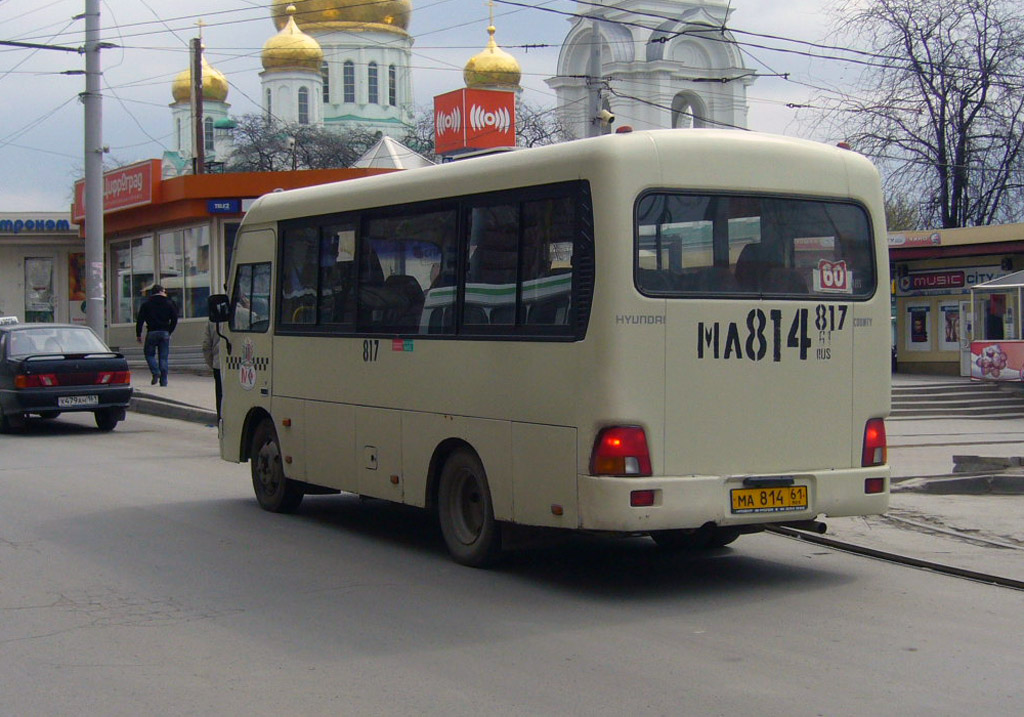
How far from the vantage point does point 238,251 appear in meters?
11.9

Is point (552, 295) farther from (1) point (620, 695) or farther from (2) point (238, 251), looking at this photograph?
(2) point (238, 251)

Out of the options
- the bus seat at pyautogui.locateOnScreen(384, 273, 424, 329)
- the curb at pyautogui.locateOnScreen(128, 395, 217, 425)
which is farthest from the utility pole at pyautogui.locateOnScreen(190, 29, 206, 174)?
the bus seat at pyautogui.locateOnScreen(384, 273, 424, 329)

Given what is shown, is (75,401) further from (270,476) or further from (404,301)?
(404,301)

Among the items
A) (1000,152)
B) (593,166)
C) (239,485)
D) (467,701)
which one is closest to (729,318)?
(593,166)

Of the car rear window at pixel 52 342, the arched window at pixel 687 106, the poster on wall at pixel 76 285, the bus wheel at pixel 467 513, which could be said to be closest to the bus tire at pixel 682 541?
the bus wheel at pixel 467 513

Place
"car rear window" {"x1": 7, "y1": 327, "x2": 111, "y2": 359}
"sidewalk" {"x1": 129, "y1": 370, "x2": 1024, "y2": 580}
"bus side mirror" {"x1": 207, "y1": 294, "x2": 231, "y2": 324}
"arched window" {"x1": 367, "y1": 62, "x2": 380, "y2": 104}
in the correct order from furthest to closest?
"arched window" {"x1": 367, "y1": 62, "x2": 380, "y2": 104}, "car rear window" {"x1": 7, "y1": 327, "x2": 111, "y2": 359}, "bus side mirror" {"x1": 207, "y1": 294, "x2": 231, "y2": 324}, "sidewalk" {"x1": 129, "y1": 370, "x2": 1024, "y2": 580}

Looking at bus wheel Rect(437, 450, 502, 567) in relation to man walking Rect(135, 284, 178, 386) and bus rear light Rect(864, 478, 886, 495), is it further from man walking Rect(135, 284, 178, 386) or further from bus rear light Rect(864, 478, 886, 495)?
man walking Rect(135, 284, 178, 386)

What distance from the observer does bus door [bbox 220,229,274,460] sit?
37.2 feet

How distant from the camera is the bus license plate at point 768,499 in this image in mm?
7773

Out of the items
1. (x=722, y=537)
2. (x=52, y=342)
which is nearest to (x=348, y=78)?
(x=52, y=342)

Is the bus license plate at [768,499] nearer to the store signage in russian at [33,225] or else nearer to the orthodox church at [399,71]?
the store signage in russian at [33,225]

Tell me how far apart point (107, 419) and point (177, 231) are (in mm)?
12389

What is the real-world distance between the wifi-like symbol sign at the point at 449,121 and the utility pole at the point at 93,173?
1530 cm

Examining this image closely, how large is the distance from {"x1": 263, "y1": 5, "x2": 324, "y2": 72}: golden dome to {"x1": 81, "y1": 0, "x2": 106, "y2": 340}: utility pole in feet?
202
